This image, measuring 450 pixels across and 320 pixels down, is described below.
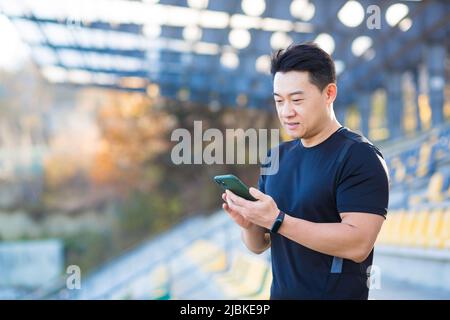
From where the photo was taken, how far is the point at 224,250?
1018cm

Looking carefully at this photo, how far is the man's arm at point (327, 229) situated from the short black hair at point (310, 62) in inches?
14.7

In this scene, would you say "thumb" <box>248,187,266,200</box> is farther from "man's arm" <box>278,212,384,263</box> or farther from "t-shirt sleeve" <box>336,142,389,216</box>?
"t-shirt sleeve" <box>336,142,389,216</box>

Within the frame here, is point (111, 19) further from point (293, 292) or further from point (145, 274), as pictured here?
point (293, 292)

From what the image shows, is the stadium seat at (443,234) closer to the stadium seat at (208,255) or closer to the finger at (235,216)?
the stadium seat at (208,255)

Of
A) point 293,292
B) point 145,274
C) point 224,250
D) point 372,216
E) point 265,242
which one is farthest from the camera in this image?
point 145,274

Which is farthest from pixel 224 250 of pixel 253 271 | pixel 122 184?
pixel 122 184

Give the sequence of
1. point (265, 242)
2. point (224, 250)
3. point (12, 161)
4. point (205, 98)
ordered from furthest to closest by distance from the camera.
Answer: point (12, 161) < point (205, 98) < point (224, 250) < point (265, 242)

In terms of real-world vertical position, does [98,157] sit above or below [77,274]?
above

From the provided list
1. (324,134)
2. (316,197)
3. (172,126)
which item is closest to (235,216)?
(316,197)

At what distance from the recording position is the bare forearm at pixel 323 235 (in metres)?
1.75

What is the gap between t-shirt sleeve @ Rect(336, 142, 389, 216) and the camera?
69.9 inches

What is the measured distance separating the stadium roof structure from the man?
9.36m

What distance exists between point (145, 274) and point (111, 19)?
237 inches

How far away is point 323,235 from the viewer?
5.74ft
